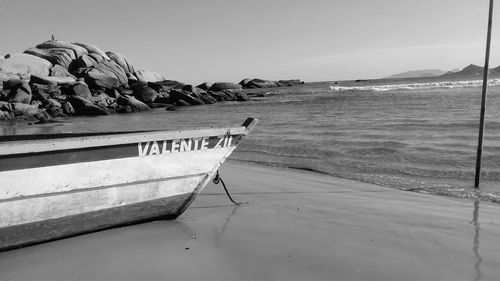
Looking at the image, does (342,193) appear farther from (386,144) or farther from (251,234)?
(386,144)

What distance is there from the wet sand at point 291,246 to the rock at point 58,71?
118 feet

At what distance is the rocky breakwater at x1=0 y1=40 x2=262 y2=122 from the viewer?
23672 millimetres

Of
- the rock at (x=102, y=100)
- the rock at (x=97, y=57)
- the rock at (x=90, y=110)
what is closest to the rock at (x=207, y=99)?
the rock at (x=102, y=100)

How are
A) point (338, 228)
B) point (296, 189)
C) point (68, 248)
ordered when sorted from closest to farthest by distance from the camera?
point (68, 248), point (338, 228), point (296, 189)

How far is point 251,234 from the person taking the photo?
4.15 m

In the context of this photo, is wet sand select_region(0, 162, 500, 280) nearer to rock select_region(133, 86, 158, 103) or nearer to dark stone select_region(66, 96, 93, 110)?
dark stone select_region(66, 96, 93, 110)

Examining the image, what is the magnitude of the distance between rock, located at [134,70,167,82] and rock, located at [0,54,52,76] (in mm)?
11812

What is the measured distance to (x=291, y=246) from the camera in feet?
12.4

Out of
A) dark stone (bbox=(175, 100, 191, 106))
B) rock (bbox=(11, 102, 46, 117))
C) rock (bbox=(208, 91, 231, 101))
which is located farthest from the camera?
rock (bbox=(208, 91, 231, 101))

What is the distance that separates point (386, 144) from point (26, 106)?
62.6 ft

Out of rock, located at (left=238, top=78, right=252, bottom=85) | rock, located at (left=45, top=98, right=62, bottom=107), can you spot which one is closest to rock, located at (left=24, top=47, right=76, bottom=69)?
rock, located at (left=45, top=98, right=62, bottom=107)

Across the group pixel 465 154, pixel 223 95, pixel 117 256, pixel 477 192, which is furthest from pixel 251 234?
pixel 223 95

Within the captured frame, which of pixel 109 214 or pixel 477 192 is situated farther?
pixel 477 192

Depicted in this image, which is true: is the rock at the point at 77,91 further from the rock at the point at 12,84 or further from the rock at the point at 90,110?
the rock at the point at 90,110
